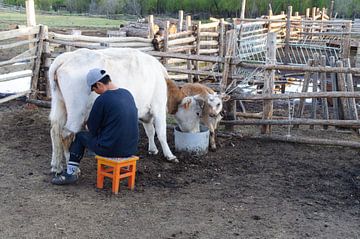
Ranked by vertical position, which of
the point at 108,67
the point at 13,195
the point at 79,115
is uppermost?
the point at 108,67

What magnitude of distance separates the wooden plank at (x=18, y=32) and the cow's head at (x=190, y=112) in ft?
12.6

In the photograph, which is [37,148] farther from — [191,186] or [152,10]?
[152,10]

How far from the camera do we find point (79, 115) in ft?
18.5

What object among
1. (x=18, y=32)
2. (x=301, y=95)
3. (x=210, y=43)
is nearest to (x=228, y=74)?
(x=301, y=95)

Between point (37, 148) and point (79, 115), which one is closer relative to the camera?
point (79, 115)

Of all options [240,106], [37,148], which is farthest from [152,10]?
[37,148]

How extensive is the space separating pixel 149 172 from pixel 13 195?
5.47 feet

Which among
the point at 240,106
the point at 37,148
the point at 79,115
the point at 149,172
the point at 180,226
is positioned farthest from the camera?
the point at 240,106

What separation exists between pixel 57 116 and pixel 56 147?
0.37 m

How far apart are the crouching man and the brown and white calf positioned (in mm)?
1772

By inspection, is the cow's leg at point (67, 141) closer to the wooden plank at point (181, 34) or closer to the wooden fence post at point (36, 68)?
the wooden fence post at point (36, 68)

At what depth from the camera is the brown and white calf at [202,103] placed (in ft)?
22.8

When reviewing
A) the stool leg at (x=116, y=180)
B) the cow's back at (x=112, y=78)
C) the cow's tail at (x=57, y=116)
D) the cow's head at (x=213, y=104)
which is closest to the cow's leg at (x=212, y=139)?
the cow's head at (x=213, y=104)

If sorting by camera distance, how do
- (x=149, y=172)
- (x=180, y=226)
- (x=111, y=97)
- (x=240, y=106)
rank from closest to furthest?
(x=180, y=226)
(x=111, y=97)
(x=149, y=172)
(x=240, y=106)
